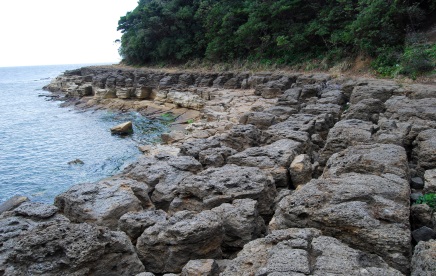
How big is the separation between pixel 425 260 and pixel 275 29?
2769 cm

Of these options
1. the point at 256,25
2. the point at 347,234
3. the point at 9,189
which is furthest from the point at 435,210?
the point at 256,25

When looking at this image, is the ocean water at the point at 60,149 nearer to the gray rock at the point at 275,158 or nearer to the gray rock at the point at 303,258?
the gray rock at the point at 275,158

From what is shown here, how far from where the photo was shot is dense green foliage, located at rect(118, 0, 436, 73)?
1980cm

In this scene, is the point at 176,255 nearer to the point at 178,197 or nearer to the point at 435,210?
the point at 178,197

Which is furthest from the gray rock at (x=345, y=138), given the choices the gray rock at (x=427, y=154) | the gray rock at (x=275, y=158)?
the gray rock at (x=427, y=154)

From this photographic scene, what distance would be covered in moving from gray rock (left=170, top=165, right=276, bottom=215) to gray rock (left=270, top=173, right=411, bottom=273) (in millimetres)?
1207

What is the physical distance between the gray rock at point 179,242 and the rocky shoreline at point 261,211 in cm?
2

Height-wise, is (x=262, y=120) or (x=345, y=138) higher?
(x=345, y=138)

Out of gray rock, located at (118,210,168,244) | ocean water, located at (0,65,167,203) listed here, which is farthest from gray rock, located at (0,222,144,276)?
ocean water, located at (0,65,167,203)

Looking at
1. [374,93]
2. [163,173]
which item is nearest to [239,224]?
[163,173]

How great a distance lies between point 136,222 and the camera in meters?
5.77

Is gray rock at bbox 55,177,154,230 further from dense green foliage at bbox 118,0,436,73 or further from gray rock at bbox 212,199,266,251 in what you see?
dense green foliage at bbox 118,0,436,73

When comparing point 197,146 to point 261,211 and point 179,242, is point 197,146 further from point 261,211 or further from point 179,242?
point 179,242

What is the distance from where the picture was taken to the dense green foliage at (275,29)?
19.8 meters
